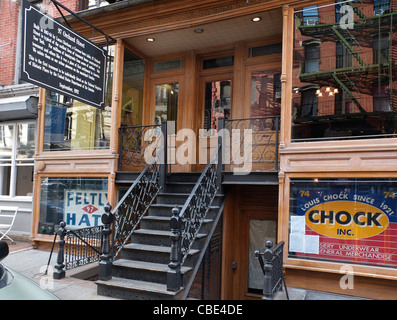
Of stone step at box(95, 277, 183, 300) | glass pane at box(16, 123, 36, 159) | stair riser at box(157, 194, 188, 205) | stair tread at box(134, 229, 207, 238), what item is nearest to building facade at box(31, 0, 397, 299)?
stair riser at box(157, 194, 188, 205)

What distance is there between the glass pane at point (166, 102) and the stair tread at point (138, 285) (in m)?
4.69

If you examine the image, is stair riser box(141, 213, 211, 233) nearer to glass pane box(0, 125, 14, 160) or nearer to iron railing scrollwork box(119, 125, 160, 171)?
iron railing scrollwork box(119, 125, 160, 171)

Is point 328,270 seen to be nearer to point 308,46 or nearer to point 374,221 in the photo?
point 374,221

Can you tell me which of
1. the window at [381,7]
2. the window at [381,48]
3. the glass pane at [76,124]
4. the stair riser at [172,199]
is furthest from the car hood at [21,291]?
the window at [381,7]

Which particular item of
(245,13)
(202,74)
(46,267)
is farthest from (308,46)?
(46,267)

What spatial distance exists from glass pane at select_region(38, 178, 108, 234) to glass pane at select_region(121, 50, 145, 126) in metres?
1.78

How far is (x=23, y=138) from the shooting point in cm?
1065

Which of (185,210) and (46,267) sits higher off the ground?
(185,210)

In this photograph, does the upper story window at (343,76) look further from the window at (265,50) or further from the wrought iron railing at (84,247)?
the wrought iron railing at (84,247)

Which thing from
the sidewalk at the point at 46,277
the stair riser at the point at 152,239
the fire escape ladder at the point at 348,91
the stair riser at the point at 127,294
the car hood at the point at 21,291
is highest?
the fire escape ladder at the point at 348,91

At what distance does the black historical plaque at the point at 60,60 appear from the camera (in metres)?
5.71

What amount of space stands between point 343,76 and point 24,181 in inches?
387

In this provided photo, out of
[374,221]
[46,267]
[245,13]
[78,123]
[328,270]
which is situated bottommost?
[46,267]
